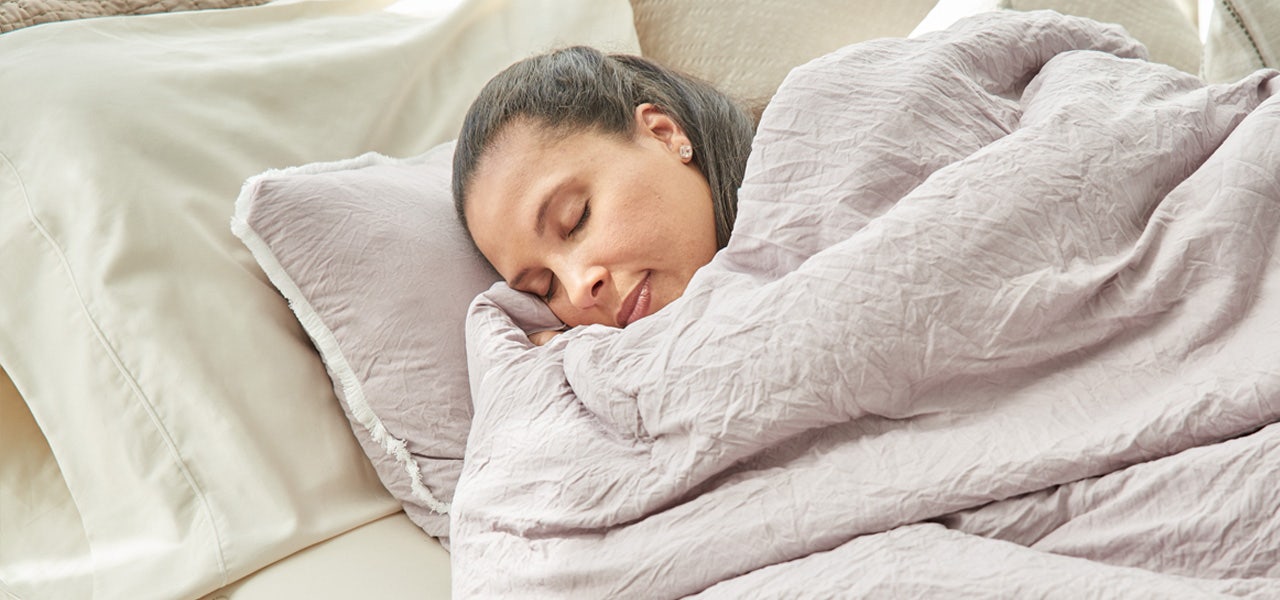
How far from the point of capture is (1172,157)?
92 centimetres

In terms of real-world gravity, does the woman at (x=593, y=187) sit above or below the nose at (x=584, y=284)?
above

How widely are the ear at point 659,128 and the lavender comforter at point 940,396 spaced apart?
27 centimetres

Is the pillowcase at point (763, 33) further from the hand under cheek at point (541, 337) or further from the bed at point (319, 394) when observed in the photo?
the hand under cheek at point (541, 337)

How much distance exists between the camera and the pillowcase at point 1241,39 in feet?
5.12

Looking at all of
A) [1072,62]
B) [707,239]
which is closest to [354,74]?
[707,239]

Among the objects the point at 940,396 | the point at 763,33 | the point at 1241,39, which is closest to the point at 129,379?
the point at 940,396

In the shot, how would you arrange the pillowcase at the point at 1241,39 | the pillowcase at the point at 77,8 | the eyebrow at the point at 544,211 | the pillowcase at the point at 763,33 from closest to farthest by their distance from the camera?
1. the eyebrow at the point at 544,211
2. the pillowcase at the point at 77,8
3. the pillowcase at the point at 1241,39
4. the pillowcase at the point at 763,33

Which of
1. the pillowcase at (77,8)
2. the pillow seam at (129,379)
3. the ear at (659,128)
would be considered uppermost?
the pillowcase at (77,8)

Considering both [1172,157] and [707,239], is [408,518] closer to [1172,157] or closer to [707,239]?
[707,239]

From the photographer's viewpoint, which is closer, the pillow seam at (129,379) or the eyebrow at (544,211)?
the pillow seam at (129,379)

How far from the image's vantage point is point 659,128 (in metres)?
1.25

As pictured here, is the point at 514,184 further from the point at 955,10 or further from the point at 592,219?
the point at 955,10

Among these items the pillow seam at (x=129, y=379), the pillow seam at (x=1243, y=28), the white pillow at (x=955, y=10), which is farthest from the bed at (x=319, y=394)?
the pillow seam at (x=1243, y=28)

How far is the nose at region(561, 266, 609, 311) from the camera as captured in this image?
3.71 feet
